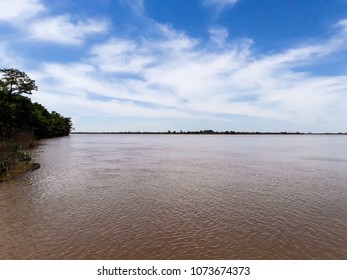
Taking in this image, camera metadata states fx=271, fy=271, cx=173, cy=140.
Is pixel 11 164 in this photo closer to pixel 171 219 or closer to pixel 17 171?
pixel 17 171

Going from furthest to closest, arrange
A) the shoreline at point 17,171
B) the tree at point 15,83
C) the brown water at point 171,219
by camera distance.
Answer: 1. the tree at point 15,83
2. the shoreline at point 17,171
3. the brown water at point 171,219

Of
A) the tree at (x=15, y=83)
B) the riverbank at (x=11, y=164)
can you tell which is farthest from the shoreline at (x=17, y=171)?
the tree at (x=15, y=83)

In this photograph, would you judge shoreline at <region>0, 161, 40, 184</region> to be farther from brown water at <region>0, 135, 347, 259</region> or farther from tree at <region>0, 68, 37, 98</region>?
tree at <region>0, 68, 37, 98</region>

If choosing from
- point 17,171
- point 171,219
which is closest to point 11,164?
point 17,171

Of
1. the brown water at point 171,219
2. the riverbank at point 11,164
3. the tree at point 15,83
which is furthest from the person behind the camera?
the tree at point 15,83

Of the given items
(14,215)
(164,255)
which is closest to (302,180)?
(164,255)

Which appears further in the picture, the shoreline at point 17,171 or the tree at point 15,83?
the tree at point 15,83

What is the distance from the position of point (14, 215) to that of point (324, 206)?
52.6 feet

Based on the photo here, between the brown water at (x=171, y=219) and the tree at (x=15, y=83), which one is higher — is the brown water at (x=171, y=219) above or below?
below

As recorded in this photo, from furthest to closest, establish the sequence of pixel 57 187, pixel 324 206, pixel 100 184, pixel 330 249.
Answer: pixel 100 184
pixel 57 187
pixel 324 206
pixel 330 249

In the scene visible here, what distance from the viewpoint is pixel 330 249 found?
31.2ft

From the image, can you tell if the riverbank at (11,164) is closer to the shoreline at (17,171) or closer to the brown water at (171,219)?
the shoreline at (17,171)
